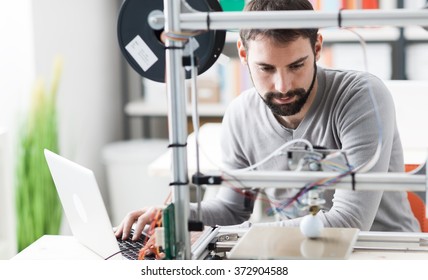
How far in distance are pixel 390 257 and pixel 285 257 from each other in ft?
1.05

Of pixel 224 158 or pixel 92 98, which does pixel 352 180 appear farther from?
pixel 92 98

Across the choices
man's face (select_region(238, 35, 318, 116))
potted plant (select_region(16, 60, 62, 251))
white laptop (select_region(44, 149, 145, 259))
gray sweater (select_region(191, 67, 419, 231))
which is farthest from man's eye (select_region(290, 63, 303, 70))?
potted plant (select_region(16, 60, 62, 251))

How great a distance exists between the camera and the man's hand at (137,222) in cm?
196

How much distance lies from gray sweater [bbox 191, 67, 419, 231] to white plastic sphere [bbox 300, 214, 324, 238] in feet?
0.79

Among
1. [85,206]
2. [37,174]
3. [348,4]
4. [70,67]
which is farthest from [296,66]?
[70,67]

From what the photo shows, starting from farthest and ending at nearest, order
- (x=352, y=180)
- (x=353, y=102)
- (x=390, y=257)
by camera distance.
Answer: (x=353, y=102) < (x=390, y=257) < (x=352, y=180)

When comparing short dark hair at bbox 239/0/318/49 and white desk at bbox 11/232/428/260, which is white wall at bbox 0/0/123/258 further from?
short dark hair at bbox 239/0/318/49

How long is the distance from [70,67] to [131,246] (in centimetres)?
229

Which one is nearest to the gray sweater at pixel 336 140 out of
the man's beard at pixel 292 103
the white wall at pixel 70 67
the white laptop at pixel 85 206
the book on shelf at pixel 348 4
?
the man's beard at pixel 292 103

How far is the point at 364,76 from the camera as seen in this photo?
7.07 feet

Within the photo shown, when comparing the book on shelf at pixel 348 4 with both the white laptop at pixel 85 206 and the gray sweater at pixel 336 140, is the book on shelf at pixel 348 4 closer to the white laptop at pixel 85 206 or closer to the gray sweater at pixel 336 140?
the gray sweater at pixel 336 140

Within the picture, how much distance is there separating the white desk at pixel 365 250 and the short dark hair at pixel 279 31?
511 millimetres

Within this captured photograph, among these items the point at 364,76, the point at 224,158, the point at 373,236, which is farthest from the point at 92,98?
Answer: the point at 373,236

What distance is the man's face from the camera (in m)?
2.06
